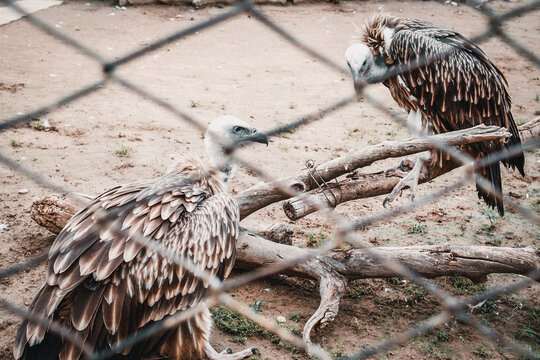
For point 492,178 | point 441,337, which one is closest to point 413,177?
point 492,178

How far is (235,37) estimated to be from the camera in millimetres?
9891

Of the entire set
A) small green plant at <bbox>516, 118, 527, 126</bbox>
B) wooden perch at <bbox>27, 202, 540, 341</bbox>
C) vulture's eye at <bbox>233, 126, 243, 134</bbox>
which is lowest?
wooden perch at <bbox>27, 202, 540, 341</bbox>

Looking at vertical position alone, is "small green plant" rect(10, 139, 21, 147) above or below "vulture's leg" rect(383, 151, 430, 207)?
below

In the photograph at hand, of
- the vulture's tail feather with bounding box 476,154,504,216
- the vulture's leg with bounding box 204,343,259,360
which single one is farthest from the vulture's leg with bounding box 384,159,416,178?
the vulture's leg with bounding box 204,343,259,360

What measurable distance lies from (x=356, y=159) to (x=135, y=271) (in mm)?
1610

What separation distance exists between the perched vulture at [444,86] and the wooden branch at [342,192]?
11 centimetres

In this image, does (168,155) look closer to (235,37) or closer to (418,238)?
(418,238)

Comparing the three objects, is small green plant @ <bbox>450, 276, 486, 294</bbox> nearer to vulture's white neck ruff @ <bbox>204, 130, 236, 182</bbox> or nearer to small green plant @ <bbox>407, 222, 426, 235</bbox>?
small green plant @ <bbox>407, 222, 426, 235</bbox>

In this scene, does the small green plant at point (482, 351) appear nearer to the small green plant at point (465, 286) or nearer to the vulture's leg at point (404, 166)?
the small green plant at point (465, 286)

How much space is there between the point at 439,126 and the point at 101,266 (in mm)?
2913

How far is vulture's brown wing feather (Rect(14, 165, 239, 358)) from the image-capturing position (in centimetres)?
252

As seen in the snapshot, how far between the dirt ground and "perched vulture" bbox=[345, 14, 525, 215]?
0.81 meters

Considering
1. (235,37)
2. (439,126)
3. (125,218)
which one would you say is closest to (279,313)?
(125,218)

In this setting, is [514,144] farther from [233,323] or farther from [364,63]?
[233,323]
